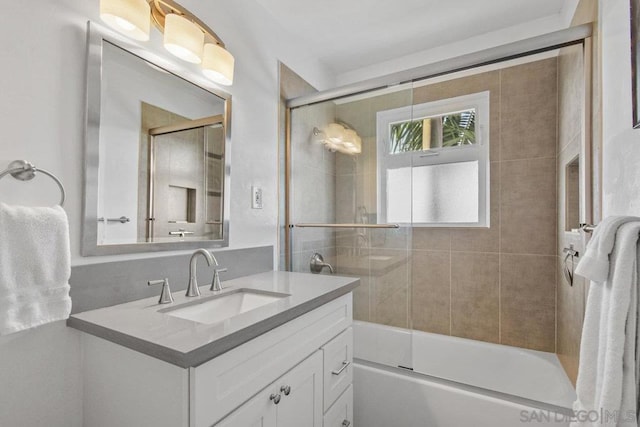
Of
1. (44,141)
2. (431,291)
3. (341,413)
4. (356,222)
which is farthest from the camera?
(431,291)

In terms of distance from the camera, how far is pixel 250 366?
0.87 meters

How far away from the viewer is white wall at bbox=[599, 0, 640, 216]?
951mm

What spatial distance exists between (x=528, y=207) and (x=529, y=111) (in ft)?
2.18

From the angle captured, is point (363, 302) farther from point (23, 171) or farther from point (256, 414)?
point (23, 171)

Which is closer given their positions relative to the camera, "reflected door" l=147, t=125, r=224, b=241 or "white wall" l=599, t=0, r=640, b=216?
"white wall" l=599, t=0, r=640, b=216

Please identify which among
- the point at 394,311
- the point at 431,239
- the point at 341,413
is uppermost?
the point at 431,239

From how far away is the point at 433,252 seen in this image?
7.98 feet

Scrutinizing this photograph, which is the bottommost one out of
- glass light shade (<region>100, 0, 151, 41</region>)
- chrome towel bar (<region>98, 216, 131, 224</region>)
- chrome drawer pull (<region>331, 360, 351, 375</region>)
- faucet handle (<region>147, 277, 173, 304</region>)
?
chrome drawer pull (<region>331, 360, 351, 375</region>)

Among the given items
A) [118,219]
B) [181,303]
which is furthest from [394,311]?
[118,219]

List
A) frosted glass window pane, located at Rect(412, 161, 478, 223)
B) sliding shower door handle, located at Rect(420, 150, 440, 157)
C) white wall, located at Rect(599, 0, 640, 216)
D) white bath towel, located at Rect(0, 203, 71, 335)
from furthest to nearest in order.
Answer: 1. sliding shower door handle, located at Rect(420, 150, 440, 157)
2. frosted glass window pane, located at Rect(412, 161, 478, 223)
3. white wall, located at Rect(599, 0, 640, 216)
4. white bath towel, located at Rect(0, 203, 71, 335)

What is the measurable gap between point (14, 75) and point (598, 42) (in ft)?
6.89

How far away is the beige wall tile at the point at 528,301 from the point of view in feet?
6.79

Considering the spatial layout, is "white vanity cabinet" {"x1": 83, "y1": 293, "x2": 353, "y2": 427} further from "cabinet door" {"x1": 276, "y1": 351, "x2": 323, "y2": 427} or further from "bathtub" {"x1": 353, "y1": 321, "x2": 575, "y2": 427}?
"bathtub" {"x1": 353, "y1": 321, "x2": 575, "y2": 427}

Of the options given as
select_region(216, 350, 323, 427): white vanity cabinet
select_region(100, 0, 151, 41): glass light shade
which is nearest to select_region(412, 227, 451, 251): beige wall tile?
select_region(216, 350, 323, 427): white vanity cabinet
